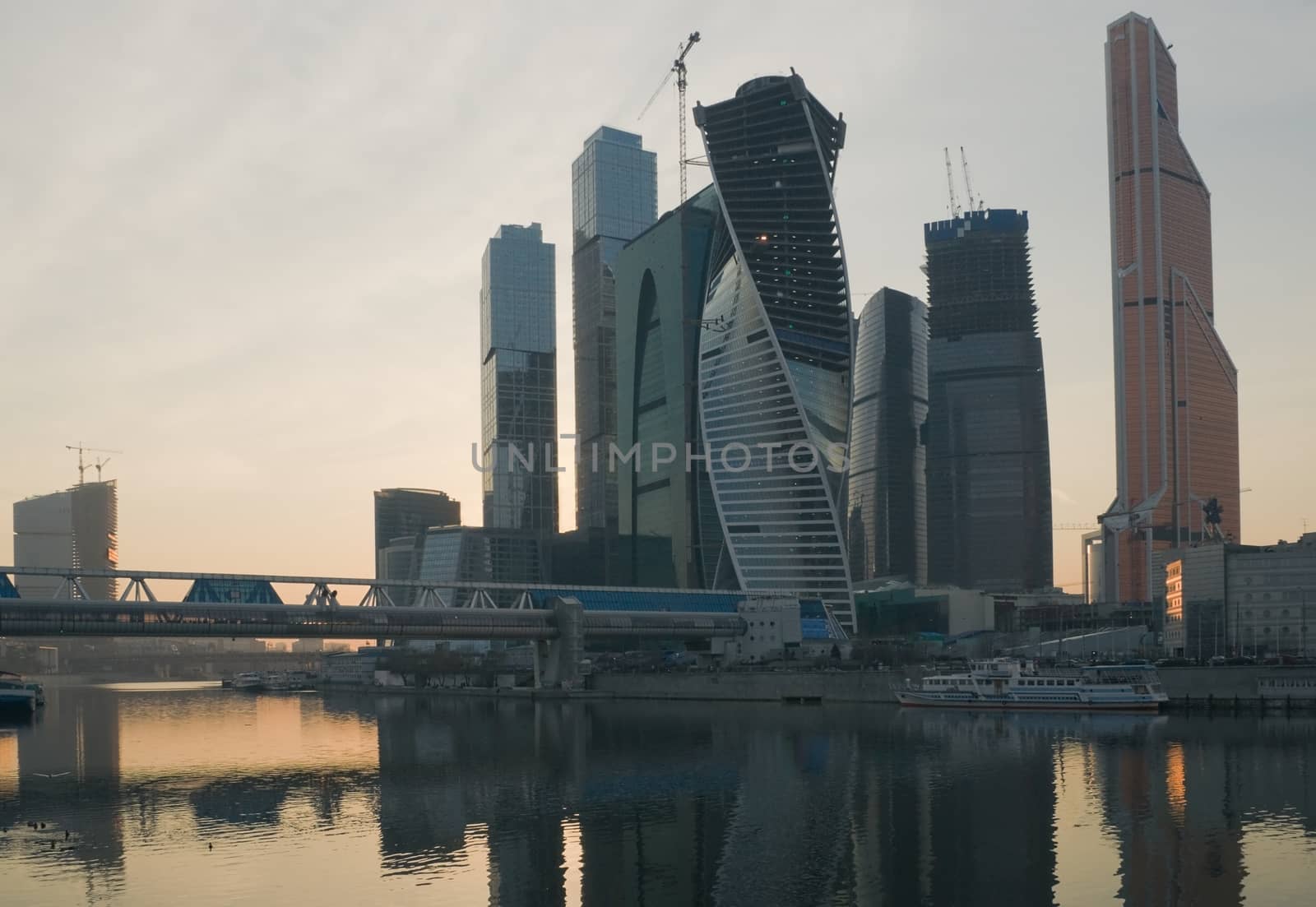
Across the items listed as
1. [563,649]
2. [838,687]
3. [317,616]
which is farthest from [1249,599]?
[317,616]

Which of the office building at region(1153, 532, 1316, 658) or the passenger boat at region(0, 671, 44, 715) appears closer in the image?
the office building at region(1153, 532, 1316, 658)

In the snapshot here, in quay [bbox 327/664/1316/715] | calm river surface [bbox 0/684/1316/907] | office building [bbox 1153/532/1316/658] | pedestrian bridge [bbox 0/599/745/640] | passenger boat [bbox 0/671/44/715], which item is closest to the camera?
calm river surface [bbox 0/684/1316/907]

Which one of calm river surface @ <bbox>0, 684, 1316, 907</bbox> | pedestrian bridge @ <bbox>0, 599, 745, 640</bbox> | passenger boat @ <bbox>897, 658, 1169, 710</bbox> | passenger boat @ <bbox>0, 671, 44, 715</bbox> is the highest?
pedestrian bridge @ <bbox>0, 599, 745, 640</bbox>

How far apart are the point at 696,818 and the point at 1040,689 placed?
258 ft

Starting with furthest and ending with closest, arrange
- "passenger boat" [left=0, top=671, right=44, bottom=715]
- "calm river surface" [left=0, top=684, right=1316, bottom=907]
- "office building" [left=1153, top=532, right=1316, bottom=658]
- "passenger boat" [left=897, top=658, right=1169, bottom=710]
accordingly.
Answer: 1. "passenger boat" [left=0, top=671, right=44, bottom=715]
2. "office building" [left=1153, top=532, right=1316, bottom=658]
3. "passenger boat" [left=897, top=658, right=1169, bottom=710]
4. "calm river surface" [left=0, top=684, right=1316, bottom=907]

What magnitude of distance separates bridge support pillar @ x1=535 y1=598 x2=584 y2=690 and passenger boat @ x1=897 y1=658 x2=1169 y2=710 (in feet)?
167

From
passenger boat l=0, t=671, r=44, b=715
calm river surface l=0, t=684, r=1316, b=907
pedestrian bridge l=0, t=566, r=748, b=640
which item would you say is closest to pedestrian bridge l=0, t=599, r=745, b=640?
pedestrian bridge l=0, t=566, r=748, b=640

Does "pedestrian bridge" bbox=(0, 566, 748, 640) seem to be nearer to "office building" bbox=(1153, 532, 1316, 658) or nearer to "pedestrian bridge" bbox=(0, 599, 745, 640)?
"pedestrian bridge" bbox=(0, 599, 745, 640)

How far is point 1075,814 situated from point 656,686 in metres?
122

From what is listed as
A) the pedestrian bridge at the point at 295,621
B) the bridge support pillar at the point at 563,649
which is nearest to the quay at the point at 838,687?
the bridge support pillar at the point at 563,649

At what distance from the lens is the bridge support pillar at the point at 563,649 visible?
18125 cm

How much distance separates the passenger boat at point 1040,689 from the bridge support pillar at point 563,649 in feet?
167

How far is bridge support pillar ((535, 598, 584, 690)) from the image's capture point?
18125 cm

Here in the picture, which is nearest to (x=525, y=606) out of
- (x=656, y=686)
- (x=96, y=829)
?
(x=656, y=686)
